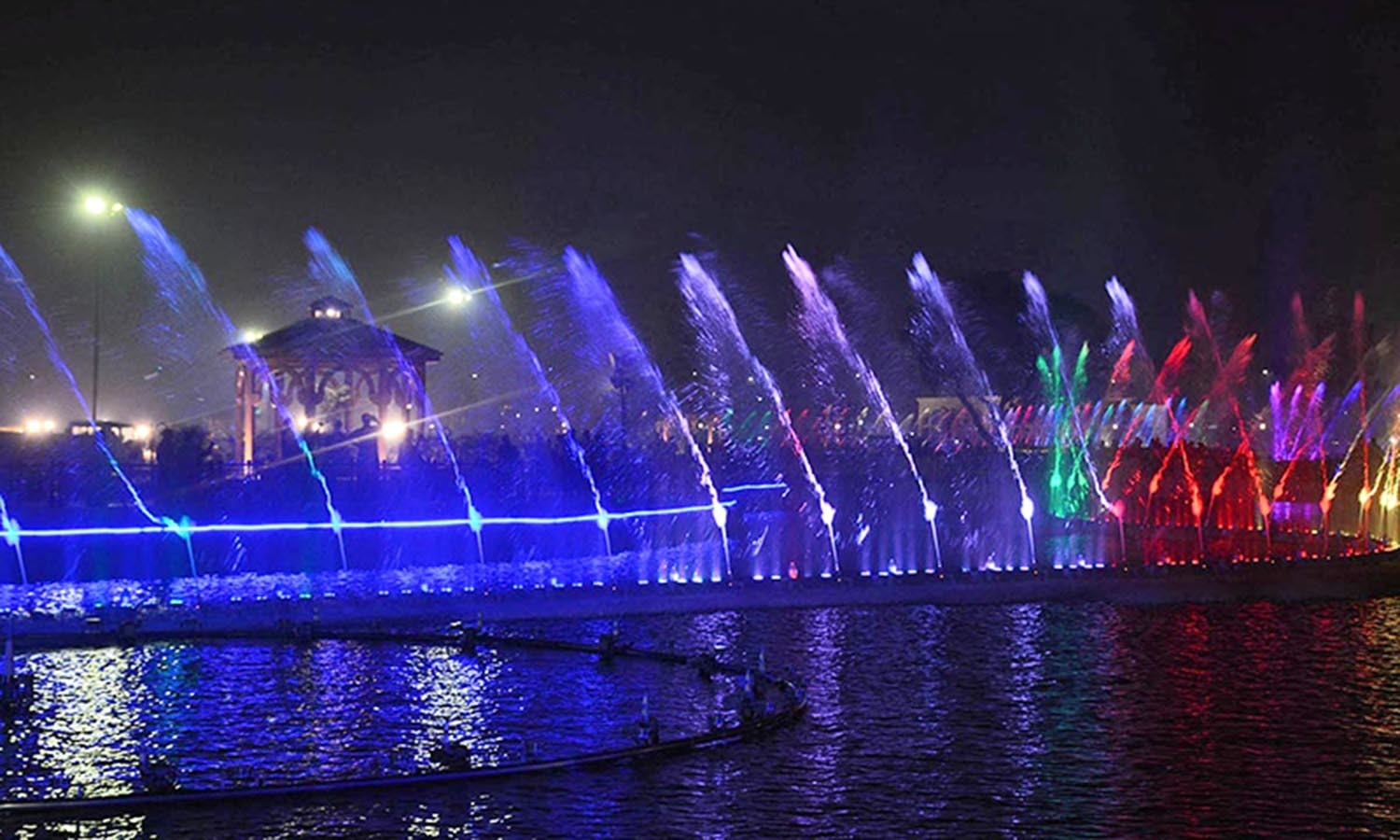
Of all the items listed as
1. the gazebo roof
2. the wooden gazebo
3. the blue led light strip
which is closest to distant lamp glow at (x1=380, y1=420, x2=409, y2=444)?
the wooden gazebo

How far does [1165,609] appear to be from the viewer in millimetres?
32594

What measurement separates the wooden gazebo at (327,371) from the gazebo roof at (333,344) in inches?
1.5

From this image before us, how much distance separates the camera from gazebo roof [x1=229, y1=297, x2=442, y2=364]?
65.2 m

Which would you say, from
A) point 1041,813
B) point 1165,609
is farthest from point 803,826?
point 1165,609

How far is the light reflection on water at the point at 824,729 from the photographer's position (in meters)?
15.7

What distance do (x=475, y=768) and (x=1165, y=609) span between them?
19.7 metres

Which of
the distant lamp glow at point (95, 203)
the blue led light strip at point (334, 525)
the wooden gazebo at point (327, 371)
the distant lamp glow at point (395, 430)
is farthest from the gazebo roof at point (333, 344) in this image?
the distant lamp glow at point (95, 203)

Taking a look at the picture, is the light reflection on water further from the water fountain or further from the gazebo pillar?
the gazebo pillar

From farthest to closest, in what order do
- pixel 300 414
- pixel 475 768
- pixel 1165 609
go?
pixel 300 414 < pixel 1165 609 < pixel 475 768

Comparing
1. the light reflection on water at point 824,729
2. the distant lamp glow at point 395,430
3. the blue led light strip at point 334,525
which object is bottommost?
the light reflection on water at point 824,729

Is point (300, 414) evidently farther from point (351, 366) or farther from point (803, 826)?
point (803, 826)

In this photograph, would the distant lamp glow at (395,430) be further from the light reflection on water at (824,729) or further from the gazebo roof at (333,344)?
the light reflection on water at (824,729)

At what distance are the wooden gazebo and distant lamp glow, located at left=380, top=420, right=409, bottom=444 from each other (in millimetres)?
205

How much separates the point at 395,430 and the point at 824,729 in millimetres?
49631
